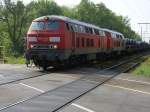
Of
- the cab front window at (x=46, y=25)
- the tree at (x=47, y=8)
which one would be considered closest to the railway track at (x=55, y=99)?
the cab front window at (x=46, y=25)

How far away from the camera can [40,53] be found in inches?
995

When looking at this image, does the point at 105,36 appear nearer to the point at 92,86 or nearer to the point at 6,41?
the point at 92,86

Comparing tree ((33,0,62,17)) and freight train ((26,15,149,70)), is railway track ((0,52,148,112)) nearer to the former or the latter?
freight train ((26,15,149,70))

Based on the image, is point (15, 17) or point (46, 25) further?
point (15, 17)

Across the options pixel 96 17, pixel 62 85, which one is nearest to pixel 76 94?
pixel 62 85

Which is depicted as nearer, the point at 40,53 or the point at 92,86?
the point at 92,86

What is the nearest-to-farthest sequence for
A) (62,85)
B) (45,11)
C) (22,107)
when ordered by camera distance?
1. (22,107)
2. (62,85)
3. (45,11)

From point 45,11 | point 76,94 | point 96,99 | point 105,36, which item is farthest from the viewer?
point 45,11

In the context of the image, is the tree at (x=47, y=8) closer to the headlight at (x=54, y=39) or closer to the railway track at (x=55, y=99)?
the headlight at (x=54, y=39)

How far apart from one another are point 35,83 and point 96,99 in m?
4.57

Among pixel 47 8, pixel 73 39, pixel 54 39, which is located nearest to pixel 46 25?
pixel 54 39

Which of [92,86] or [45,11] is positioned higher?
[45,11]

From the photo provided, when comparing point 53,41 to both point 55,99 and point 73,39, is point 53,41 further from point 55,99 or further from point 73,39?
point 55,99

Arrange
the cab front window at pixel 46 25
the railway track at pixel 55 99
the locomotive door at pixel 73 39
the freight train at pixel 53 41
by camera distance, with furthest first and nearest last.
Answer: the locomotive door at pixel 73 39 < the cab front window at pixel 46 25 < the freight train at pixel 53 41 < the railway track at pixel 55 99
